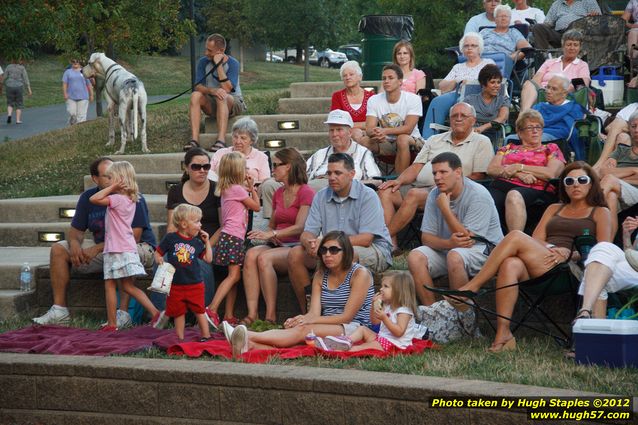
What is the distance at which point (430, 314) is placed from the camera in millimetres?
8367

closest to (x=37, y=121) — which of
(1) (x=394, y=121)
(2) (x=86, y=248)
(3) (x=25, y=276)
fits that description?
(1) (x=394, y=121)

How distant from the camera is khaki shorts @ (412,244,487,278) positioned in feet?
27.9

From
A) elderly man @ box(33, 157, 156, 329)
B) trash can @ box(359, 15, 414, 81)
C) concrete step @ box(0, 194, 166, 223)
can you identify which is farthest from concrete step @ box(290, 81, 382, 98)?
elderly man @ box(33, 157, 156, 329)

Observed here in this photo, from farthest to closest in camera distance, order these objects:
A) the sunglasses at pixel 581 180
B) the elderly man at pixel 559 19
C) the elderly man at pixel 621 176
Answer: the elderly man at pixel 559 19, the elderly man at pixel 621 176, the sunglasses at pixel 581 180

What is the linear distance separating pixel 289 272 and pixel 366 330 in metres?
1.11

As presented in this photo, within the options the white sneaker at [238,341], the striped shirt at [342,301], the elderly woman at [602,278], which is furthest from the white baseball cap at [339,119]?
the elderly woman at [602,278]

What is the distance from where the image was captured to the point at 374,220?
919 centimetres

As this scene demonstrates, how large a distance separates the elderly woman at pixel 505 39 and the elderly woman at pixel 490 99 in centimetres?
204

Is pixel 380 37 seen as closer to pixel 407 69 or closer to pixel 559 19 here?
pixel 559 19

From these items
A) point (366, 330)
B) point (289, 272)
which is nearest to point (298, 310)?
point (289, 272)

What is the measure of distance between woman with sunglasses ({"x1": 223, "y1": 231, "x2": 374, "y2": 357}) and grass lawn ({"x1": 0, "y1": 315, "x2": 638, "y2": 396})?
375mm

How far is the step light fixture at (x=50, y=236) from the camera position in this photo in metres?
11.5

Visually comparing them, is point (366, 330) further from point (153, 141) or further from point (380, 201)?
point (153, 141)

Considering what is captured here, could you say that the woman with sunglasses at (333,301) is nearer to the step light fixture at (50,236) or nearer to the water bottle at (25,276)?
the water bottle at (25,276)
